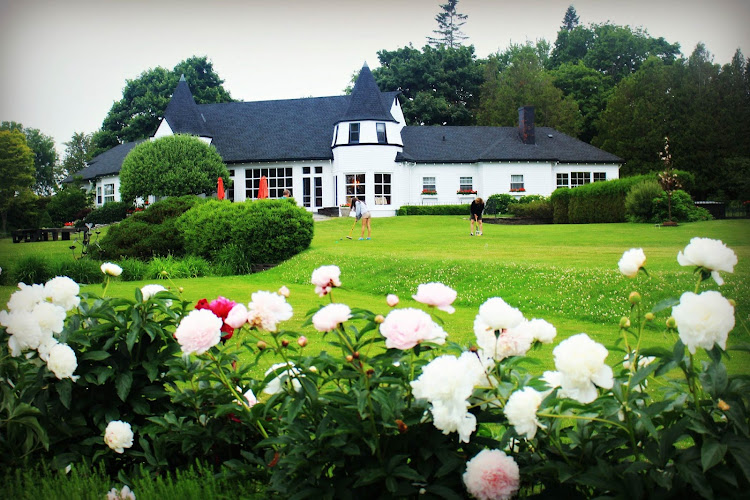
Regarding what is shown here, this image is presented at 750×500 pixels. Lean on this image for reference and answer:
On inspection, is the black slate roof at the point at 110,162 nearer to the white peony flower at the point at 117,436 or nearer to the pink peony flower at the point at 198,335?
the white peony flower at the point at 117,436

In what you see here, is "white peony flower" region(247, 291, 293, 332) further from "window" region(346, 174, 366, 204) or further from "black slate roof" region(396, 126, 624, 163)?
"black slate roof" region(396, 126, 624, 163)

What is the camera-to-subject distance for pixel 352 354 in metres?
2.01

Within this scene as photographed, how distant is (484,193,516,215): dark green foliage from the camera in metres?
29.3

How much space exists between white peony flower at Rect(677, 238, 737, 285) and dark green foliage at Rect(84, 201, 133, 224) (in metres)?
17.0

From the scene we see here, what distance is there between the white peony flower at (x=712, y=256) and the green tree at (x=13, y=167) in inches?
108

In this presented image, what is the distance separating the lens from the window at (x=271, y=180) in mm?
32250

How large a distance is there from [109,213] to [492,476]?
73.7ft

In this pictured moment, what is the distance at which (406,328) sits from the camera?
186 cm

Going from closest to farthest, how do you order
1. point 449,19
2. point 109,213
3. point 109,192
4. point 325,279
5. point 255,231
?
point 325,279 → point 449,19 → point 255,231 → point 109,213 → point 109,192

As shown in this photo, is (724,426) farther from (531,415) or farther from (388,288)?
(388,288)

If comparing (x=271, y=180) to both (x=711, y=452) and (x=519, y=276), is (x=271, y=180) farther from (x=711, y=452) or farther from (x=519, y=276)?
(x=711, y=452)

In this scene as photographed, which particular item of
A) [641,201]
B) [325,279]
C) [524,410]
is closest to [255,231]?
[641,201]

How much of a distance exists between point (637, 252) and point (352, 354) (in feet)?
3.15

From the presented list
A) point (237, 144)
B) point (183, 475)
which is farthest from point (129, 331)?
point (237, 144)
